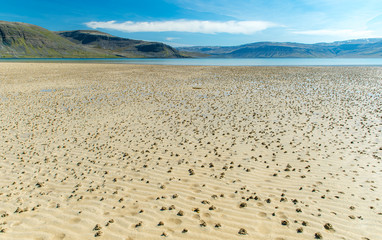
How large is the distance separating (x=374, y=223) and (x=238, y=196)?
345 cm

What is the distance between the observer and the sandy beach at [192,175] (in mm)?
6020

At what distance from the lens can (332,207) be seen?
260 inches

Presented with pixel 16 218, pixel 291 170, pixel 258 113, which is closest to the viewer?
pixel 16 218

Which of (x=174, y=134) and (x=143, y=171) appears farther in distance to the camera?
(x=174, y=134)

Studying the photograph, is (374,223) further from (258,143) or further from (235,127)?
(235,127)

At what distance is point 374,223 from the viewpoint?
593cm

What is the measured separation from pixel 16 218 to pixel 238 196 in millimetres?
6326

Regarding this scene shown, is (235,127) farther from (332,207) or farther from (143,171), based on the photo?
(332,207)

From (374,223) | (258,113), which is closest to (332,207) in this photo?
(374,223)

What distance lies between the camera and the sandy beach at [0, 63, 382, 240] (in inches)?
237

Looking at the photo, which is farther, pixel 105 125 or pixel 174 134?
pixel 105 125

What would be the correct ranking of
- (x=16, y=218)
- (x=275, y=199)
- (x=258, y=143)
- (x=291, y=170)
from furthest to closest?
(x=258, y=143)
(x=291, y=170)
(x=275, y=199)
(x=16, y=218)

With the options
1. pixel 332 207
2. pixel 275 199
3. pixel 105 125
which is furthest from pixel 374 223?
pixel 105 125

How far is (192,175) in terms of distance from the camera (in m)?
8.82
